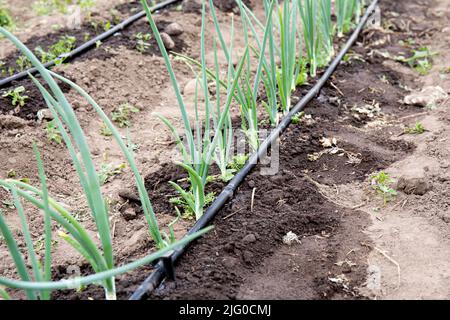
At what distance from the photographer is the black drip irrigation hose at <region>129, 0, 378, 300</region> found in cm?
A: 155

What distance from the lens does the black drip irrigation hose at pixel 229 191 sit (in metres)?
1.55

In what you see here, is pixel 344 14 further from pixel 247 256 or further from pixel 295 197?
pixel 247 256

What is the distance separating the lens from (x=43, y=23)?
13.3ft

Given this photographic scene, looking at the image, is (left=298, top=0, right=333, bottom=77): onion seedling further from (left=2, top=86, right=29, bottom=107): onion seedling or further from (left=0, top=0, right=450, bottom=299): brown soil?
(left=2, top=86, right=29, bottom=107): onion seedling

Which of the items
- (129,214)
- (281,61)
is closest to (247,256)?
(129,214)

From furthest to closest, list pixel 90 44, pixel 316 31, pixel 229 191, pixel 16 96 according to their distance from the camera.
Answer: pixel 90 44, pixel 316 31, pixel 16 96, pixel 229 191

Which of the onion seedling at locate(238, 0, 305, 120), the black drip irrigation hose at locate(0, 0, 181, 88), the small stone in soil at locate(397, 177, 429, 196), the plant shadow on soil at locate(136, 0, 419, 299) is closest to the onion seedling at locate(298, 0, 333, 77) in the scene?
the onion seedling at locate(238, 0, 305, 120)

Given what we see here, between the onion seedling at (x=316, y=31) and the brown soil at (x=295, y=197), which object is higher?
the onion seedling at (x=316, y=31)

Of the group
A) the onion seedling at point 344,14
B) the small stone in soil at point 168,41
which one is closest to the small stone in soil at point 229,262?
the small stone in soil at point 168,41

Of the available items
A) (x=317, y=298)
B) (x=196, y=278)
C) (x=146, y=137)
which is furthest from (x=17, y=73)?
(x=317, y=298)

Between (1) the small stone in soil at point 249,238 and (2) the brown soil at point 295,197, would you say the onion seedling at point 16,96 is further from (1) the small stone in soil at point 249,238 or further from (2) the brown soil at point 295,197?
Result: (1) the small stone in soil at point 249,238

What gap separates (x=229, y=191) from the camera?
2.00 meters
